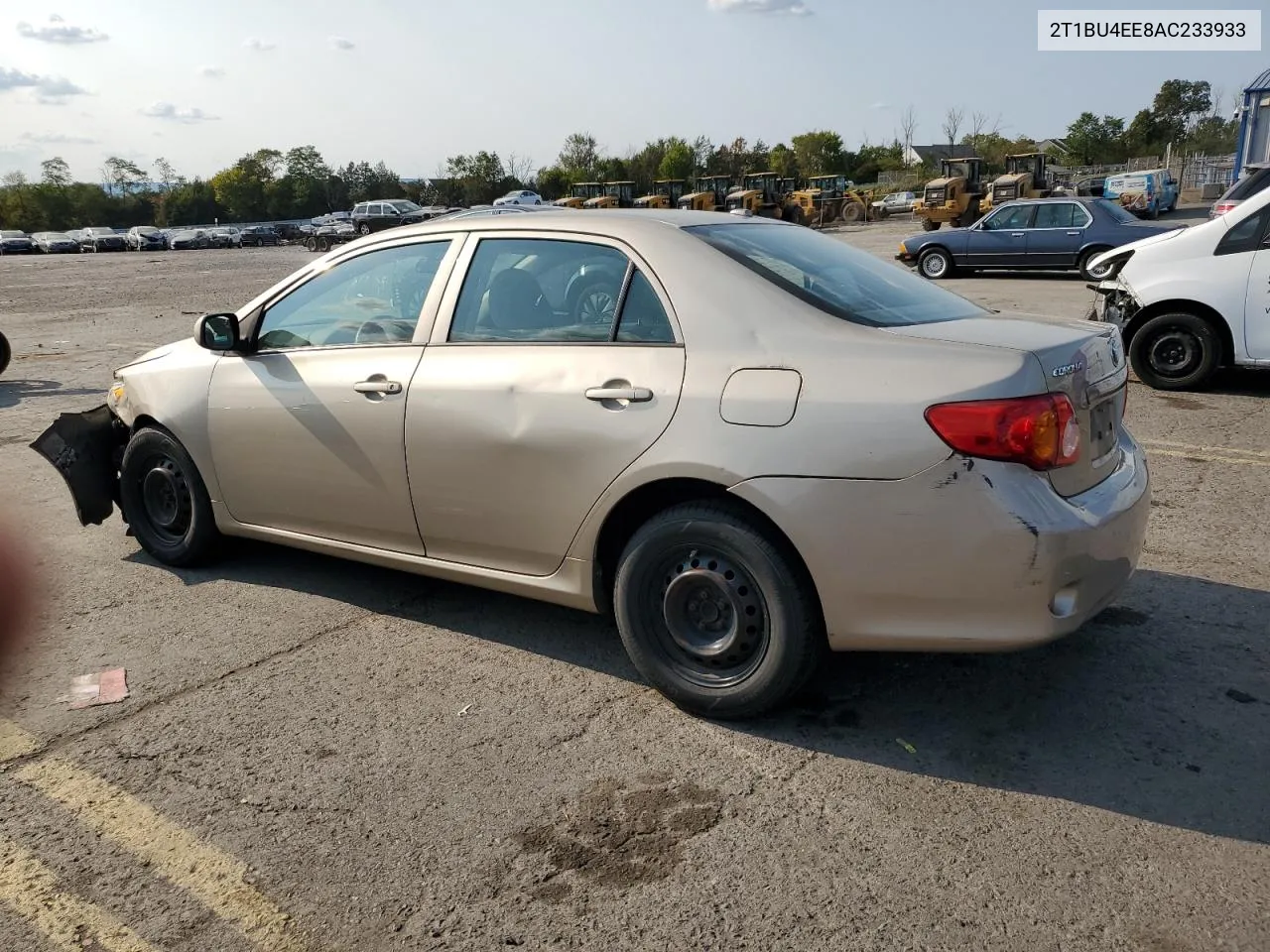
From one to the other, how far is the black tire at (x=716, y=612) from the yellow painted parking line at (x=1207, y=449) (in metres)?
4.74

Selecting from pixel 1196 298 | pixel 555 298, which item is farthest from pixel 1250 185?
pixel 555 298

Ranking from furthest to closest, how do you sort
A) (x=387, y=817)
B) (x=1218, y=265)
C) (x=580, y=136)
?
(x=580, y=136) < (x=1218, y=265) < (x=387, y=817)

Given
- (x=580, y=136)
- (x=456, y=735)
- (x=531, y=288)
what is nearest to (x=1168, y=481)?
(x=531, y=288)

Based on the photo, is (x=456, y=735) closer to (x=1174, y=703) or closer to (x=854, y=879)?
(x=854, y=879)

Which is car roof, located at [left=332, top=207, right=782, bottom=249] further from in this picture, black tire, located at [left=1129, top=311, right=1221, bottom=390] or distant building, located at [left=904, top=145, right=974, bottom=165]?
distant building, located at [left=904, top=145, right=974, bottom=165]

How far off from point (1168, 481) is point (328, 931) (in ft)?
17.8

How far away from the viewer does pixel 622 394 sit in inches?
134

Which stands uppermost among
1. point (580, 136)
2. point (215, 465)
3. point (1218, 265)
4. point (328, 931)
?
point (580, 136)

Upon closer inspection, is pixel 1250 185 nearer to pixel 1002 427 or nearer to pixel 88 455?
pixel 1002 427

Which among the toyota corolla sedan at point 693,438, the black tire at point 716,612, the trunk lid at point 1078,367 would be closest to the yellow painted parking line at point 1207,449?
the toyota corolla sedan at point 693,438

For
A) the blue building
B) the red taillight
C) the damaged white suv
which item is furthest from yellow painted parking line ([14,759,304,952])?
the blue building

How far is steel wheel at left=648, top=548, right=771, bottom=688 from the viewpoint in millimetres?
3279

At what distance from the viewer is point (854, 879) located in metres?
2.60

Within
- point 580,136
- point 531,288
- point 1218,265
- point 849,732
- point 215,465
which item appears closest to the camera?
point 849,732
